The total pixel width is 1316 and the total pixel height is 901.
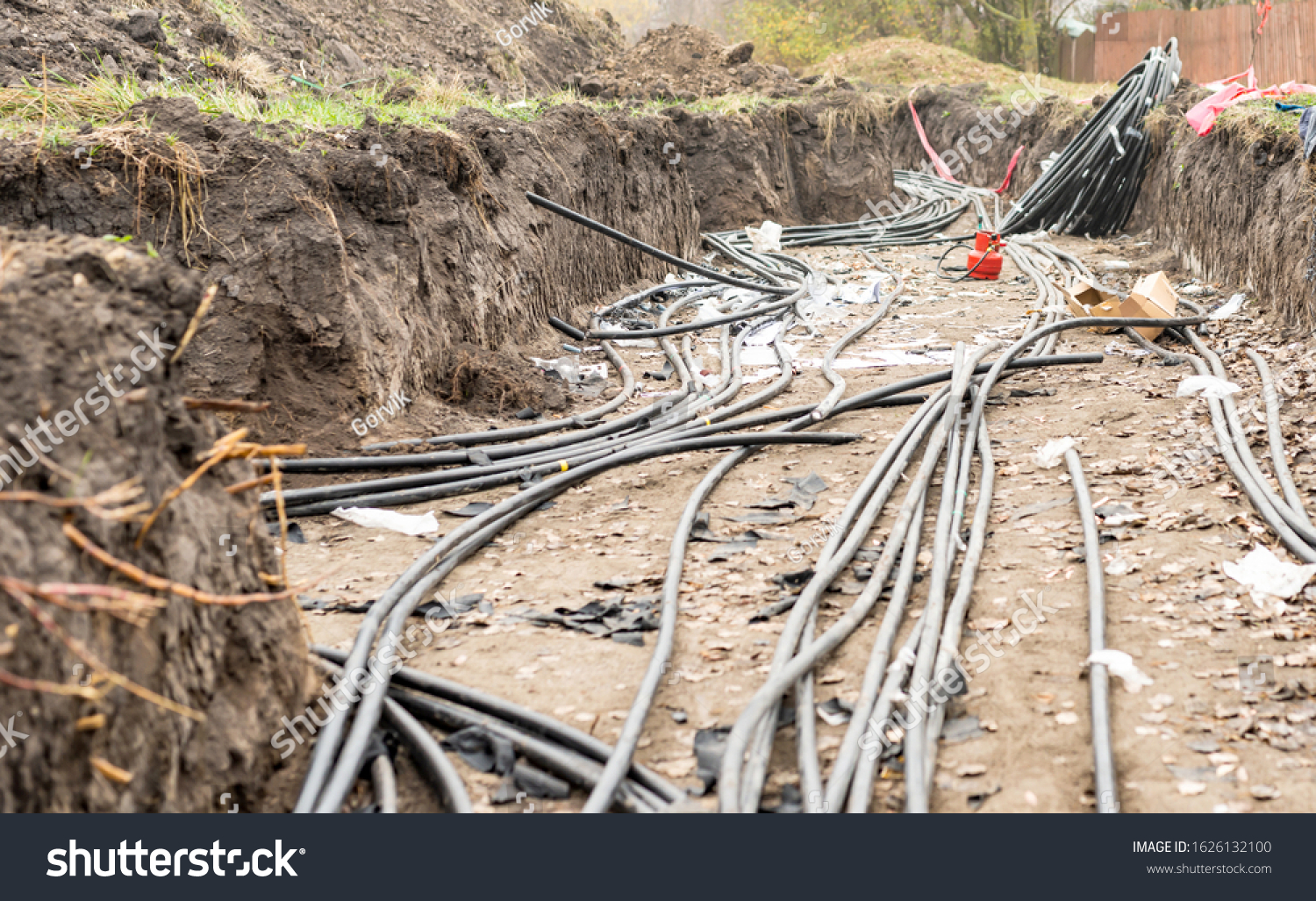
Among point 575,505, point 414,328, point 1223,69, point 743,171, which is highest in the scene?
point 1223,69

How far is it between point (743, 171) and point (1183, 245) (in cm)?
609

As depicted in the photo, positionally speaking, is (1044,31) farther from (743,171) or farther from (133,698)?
(133,698)

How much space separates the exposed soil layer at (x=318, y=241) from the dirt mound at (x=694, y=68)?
30.8 feet

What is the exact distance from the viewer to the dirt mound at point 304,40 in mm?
7477

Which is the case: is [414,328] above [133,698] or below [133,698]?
above

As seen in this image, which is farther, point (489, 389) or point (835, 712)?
point (489, 389)

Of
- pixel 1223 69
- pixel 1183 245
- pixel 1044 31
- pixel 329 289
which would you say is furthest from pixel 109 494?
pixel 1044 31

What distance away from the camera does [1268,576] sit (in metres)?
3.78

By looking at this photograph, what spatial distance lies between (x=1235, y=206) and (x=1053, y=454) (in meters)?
5.36

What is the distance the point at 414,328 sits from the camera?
19.9 ft

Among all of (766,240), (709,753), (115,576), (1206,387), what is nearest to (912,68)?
(766,240)

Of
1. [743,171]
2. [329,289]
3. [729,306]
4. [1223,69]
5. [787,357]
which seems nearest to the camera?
[329,289]

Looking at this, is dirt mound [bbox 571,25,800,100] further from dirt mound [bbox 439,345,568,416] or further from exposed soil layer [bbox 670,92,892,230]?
dirt mound [bbox 439,345,568,416]

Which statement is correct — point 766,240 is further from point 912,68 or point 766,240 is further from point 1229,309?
point 912,68
